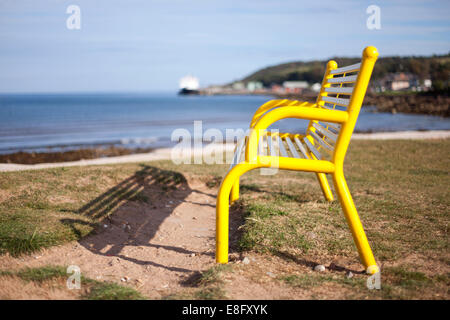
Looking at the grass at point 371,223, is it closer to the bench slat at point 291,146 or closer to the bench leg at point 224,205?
the bench leg at point 224,205

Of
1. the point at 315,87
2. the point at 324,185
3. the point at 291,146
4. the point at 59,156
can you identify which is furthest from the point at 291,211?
the point at 315,87

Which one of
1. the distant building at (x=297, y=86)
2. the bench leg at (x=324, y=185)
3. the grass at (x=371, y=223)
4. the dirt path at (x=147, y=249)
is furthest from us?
the distant building at (x=297, y=86)

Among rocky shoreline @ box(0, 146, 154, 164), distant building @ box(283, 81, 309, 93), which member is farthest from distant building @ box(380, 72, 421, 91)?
rocky shoreline @ box(0, 146, 154, 164)

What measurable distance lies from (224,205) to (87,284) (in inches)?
46.5

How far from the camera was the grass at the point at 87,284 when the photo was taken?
8.38 feet

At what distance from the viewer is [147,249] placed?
377 centimetres

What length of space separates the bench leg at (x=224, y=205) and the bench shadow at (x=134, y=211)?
0.38m

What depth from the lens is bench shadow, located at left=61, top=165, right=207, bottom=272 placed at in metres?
3.85

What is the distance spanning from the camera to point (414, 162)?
24.3ft

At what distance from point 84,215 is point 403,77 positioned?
61.9m

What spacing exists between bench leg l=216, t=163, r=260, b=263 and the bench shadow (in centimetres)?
38

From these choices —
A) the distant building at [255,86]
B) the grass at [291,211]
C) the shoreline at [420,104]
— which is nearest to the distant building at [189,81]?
the distant building at [255,86]
